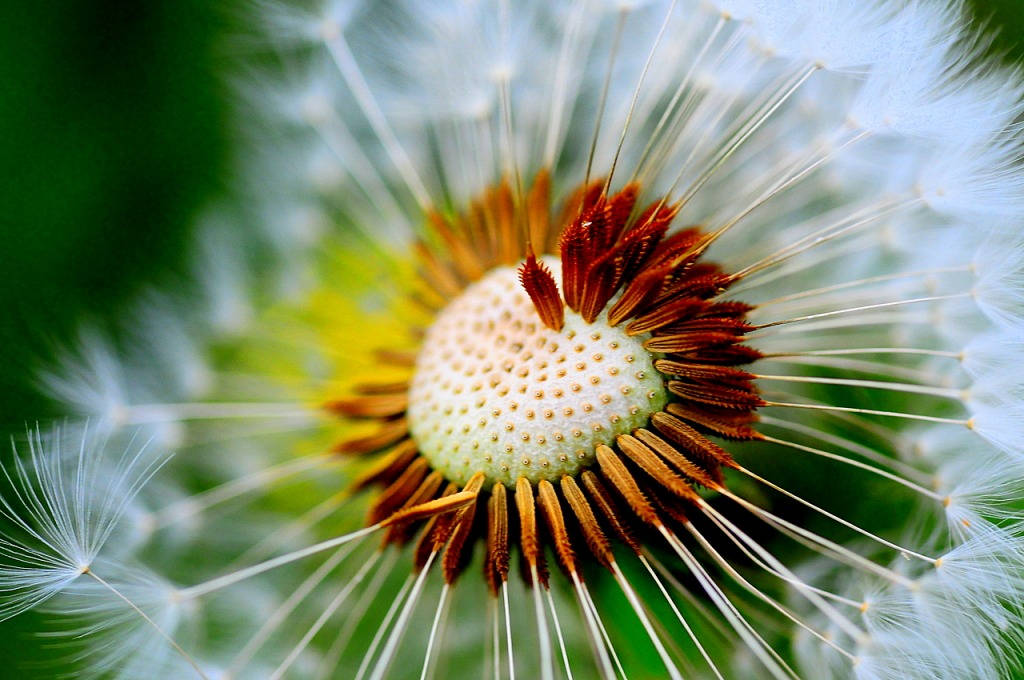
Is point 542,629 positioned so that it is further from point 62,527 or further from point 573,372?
point 62,527

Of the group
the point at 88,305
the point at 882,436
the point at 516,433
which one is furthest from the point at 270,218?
the point at 882,436

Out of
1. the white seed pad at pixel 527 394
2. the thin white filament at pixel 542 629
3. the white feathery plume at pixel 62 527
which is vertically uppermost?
the white feathery plume at pixel 62 527

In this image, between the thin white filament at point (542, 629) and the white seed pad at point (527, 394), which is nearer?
the thin white filament at point (542, 629)

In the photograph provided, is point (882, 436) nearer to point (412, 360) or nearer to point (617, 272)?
point (617, 272)

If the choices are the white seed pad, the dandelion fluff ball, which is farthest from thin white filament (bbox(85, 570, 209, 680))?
the white seed pad

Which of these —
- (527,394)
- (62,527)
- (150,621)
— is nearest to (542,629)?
(527,394)

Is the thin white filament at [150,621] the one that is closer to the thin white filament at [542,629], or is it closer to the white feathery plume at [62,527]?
the white feathery plume at [62,527]

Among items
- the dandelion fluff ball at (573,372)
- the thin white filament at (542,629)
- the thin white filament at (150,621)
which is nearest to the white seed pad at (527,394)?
the dandelion fluff ball at (573,372)

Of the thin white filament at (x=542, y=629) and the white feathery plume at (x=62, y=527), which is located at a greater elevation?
the white feathery plume at (x=62, y=527)
